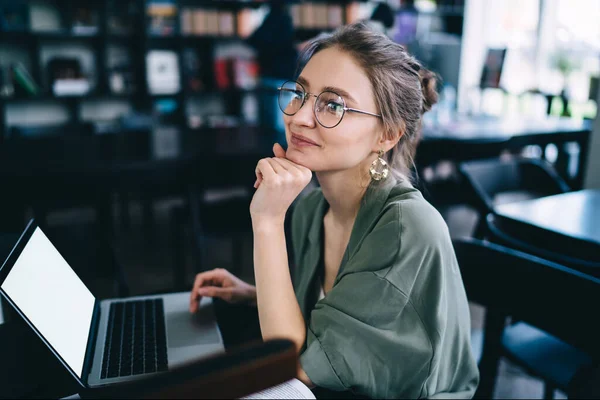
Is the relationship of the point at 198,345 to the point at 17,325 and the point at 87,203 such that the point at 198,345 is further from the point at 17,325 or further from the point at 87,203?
the point at 87,203

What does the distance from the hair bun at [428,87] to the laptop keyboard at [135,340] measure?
2.56ft

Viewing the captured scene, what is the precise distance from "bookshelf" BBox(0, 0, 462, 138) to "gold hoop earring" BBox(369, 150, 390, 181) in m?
3.83

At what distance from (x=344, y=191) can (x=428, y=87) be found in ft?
1.08

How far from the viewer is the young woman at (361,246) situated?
919 mm

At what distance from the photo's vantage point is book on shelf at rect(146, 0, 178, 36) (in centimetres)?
462

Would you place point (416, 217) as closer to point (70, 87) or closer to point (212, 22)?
point (70, 87)

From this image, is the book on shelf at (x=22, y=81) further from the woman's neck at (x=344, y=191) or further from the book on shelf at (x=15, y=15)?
the woman's neck at (x=344, y=191)

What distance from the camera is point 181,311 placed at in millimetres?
1147

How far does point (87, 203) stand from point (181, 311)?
1997 millimetres

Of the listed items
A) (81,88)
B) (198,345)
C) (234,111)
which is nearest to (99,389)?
(198,345)

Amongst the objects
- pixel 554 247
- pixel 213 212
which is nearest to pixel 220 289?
pixel 554 247

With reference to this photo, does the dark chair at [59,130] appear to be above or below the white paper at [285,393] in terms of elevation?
below

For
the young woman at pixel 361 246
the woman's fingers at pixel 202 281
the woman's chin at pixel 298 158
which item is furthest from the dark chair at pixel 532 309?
the woman's fingers at pixel 202 281

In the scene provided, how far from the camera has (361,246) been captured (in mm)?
1018
